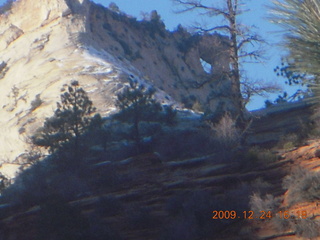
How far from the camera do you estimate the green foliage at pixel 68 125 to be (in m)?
20.4

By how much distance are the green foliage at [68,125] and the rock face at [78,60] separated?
15.7 feet

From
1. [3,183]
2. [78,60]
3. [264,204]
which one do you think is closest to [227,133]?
[264,204]

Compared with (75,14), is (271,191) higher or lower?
lower

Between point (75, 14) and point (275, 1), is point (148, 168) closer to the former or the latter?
point (275, 1)

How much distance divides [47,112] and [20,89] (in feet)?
20.1

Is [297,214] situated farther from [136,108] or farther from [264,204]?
[136,108]

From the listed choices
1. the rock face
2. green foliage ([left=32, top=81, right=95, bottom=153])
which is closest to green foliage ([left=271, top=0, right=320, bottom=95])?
green foliage ([left=32, top=81, right=95, bottom=153])

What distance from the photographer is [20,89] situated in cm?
3444

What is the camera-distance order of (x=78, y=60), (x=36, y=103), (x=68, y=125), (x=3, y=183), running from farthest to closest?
(x=78, y=60) < (x=36, y=103) < (x=3, y=183) < (x=68, y=125)

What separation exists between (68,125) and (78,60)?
1297 cm

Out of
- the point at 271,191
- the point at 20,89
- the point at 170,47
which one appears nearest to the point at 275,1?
the point at 271,191
